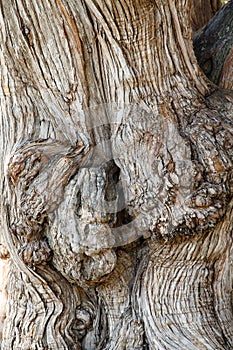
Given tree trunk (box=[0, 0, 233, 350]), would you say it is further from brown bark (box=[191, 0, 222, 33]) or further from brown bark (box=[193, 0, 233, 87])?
brown bark (box=[191, 0, 222, 33])

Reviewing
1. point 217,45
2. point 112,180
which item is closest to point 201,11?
point 217,45

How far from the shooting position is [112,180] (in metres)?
2.54

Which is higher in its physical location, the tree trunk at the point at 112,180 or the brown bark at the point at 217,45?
the brown bark at the point at 217,45

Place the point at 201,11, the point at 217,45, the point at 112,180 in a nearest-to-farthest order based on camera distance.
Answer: the point at 112,180, the point at 217,45, the point at 201,11

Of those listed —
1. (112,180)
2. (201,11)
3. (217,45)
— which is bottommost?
(112,180)

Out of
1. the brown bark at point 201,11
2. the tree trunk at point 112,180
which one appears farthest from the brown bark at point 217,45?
the brown bark at point 201,11

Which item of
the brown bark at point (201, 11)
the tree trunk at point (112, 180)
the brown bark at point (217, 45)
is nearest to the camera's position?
the tree trunk at point (112, 180)

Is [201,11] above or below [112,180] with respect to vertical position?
above

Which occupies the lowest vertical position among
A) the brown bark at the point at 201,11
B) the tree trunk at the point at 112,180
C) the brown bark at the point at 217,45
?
the tree trunk at the point at 112,180

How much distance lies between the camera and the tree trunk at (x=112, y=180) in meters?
2.44

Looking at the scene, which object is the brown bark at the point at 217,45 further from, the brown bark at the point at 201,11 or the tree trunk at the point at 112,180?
the brown bark at the point at 201,11

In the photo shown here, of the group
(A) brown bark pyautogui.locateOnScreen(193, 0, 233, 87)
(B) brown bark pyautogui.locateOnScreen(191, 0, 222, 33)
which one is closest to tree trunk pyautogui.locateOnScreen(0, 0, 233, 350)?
(A) brown bark pyautogui.locateOnScreen(193, 0, 233, 87)

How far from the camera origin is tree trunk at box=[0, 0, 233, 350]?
2.44 metres

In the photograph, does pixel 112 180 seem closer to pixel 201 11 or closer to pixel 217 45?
pixel 217 45
